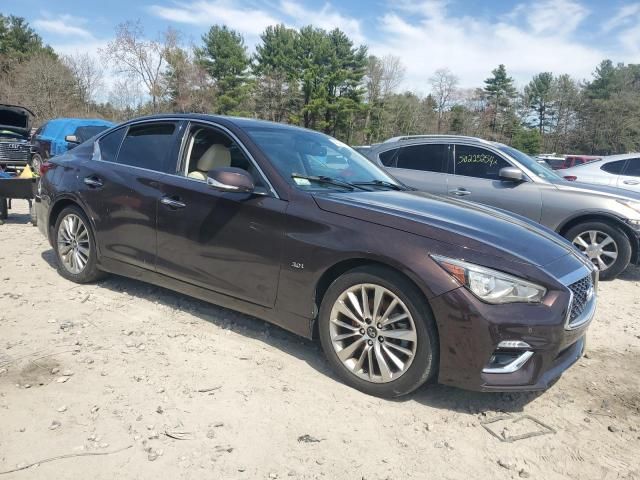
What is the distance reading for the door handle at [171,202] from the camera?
12.8 ft

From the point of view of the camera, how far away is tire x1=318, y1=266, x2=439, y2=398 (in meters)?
2.83

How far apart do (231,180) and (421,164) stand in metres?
4.88

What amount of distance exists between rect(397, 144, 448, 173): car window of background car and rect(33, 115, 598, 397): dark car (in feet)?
10.8

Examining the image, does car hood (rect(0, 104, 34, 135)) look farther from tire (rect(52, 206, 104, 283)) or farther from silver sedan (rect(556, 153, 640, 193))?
silver sedan (rect(556, 153, 640, 193))

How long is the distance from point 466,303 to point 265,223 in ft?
4.74

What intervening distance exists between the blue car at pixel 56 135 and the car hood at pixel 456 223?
1370cm

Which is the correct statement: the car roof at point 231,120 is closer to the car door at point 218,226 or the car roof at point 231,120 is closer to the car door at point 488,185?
the car door at point 218,226

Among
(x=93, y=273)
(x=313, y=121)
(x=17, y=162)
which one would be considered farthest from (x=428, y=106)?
(x=93, y=273)

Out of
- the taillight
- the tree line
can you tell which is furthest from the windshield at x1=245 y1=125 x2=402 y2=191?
the tree line

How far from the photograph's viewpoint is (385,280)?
292 centimetres

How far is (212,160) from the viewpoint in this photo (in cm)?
405

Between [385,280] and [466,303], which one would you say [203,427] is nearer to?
[385,280]

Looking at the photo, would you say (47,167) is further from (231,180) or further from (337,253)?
(337,253)

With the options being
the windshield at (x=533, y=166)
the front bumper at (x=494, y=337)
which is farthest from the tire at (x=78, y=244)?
the windshield at (x=533, y=166)
